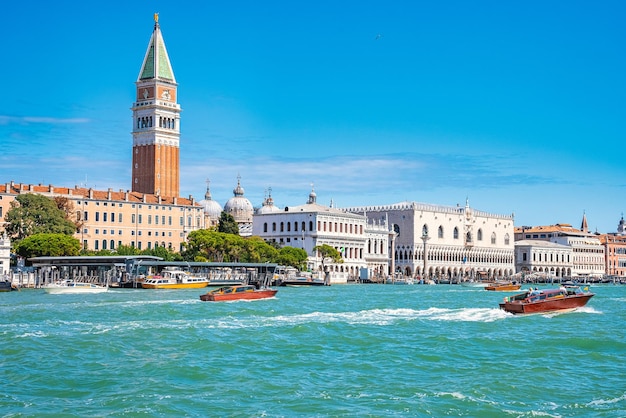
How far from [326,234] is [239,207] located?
25.7m

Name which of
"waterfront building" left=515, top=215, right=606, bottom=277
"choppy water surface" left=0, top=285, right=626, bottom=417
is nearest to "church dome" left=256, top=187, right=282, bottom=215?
"waterfront building" left=515, top=215, right=606, bottom=277

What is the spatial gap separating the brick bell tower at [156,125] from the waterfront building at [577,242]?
63.6 m

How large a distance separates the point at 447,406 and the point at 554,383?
3.41m

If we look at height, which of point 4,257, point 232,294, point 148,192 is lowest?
point 232,294

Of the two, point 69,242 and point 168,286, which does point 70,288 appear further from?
point 69,242

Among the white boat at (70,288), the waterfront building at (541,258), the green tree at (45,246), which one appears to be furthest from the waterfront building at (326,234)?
the white boat at (70,288)

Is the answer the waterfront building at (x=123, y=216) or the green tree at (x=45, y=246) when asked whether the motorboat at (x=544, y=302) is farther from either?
the waterfront building at (x=123, y=216)

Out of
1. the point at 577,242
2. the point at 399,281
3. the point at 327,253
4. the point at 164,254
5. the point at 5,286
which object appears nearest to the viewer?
the point at 5,286

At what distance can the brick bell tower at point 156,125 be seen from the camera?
94.6 meters

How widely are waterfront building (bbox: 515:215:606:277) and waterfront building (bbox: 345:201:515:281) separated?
13.6 m

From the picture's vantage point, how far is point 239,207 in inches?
4653

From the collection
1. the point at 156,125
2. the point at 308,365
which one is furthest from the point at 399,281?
the point at 308,365

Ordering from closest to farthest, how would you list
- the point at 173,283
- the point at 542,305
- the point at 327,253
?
1. the point at 542,305
2. the point at 173,283
3. the point at 327,253

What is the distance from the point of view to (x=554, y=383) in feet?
63.0
